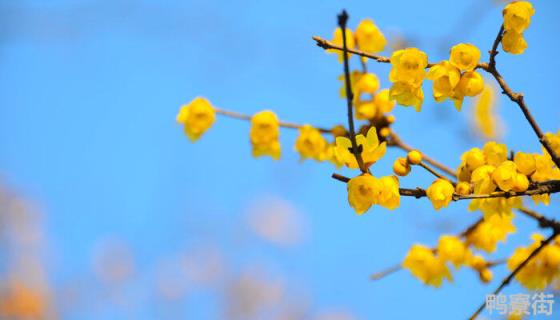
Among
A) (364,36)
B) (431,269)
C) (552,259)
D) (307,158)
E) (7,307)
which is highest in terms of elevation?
(7,307)

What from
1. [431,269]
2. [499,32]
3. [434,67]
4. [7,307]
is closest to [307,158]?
[431,269]

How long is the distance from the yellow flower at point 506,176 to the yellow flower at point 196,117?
2.86ft

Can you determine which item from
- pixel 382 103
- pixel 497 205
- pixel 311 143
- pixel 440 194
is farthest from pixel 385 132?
pixel 440 194

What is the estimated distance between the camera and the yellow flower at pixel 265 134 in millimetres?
1636

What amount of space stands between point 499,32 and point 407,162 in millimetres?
297

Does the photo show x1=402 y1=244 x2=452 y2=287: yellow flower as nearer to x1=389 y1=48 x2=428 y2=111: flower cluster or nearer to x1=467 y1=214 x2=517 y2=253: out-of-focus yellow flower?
x1=467 y1=214 x2=517 y2=253: out-of-focus yellow flower

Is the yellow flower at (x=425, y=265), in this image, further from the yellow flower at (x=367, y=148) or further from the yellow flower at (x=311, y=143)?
the yellow flower at (x=367, y=148)

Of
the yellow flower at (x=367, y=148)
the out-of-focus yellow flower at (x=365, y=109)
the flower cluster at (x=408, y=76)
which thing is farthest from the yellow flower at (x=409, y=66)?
the out-of-focus yellow flower at (x=365, y=109)

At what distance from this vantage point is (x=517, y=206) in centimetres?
126

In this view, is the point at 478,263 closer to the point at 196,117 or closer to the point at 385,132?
the point at 385,132

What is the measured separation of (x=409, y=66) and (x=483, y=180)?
260mm

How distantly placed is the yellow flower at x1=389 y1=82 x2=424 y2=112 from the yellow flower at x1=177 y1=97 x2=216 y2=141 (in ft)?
2.16

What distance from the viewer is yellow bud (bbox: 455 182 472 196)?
116 centimetres

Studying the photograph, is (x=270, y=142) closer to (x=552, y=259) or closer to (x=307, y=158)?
(x=307, y=158)
